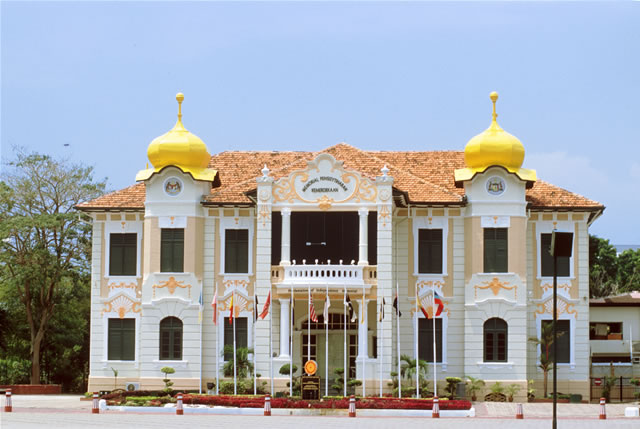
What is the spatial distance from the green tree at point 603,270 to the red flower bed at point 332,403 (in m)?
40.4

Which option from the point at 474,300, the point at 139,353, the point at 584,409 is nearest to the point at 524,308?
the point at 474,300

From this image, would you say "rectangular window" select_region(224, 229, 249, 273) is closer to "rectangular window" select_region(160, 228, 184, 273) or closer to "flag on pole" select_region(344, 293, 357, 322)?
"rectangular window" select_region(160, 228, 184, 273)

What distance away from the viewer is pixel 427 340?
4706 centimetres

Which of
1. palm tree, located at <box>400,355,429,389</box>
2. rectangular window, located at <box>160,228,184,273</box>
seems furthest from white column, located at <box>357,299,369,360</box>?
rectangular window, located at <box>160,228,184,273</box>

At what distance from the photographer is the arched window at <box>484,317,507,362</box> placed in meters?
46.2

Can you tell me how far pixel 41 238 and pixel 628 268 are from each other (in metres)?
46.7

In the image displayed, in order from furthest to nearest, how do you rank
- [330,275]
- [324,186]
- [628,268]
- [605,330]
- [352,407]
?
[628,268] → [605,330] → [324,186] → [330,275] → [352,407]

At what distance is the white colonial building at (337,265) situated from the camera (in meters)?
45.4

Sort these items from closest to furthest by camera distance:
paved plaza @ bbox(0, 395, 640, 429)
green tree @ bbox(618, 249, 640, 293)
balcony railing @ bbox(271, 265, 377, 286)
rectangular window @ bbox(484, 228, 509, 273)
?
paved plaza @ bbox(0, 395, 640, 429)
balcony railing @ bbox(271, 265, 377, 286)
rectangular window @ bbox(484, 228, 509, 273)
green tree @ bbox(618, 249, 640, 293)

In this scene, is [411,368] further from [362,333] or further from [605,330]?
[605,330]

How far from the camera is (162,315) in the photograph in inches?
1854

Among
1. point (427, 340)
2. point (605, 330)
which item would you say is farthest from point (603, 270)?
point (427, 340)

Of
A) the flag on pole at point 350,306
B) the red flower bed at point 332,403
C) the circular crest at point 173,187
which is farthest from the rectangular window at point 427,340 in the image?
the circular crest at point 173,187

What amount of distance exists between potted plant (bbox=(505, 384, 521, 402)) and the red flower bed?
630cm
